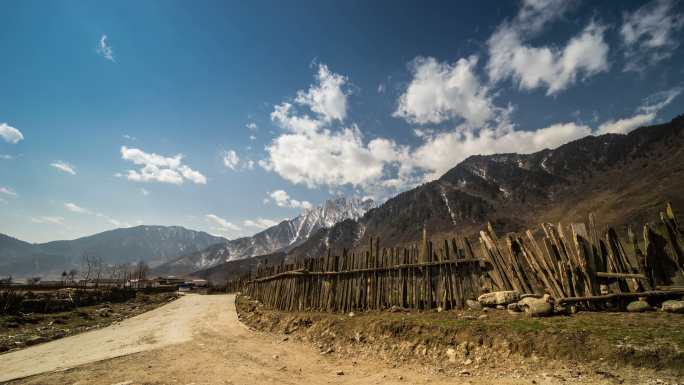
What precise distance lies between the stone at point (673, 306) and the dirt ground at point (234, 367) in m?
2.33

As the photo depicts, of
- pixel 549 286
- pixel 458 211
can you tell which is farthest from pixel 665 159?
pixel 549 286

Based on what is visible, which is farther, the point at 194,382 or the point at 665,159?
the point at 665,159

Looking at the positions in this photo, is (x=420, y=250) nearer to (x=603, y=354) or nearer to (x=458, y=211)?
(x=603, y=354)

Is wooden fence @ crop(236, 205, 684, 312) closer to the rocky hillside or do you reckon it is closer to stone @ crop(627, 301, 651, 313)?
stone @ crop(627, 301, 651, 313)

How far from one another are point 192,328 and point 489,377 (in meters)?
12.3

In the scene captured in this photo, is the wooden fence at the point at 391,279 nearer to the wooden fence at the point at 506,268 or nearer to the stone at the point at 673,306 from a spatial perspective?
the wooden fence at the point at 506,268

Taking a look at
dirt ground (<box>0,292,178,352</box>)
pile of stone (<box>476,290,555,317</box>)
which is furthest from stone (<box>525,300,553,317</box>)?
dirt ground (<box>0,292,178,352</box>)

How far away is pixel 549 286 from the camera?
738 centimetres

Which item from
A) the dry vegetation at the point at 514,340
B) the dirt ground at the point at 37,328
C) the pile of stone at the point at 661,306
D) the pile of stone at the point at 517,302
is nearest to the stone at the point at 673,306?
the pile of stone at the point at 661,306

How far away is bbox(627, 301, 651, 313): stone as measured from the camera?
20.1 ft

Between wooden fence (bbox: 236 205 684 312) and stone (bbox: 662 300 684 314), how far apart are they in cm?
56

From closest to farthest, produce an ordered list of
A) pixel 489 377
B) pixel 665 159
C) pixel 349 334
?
pixel 489 377 → pixel 349 334 → pixel 665 159

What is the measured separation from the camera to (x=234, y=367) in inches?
279

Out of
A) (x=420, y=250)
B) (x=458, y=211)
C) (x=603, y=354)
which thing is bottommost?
(x=603, y=354)
